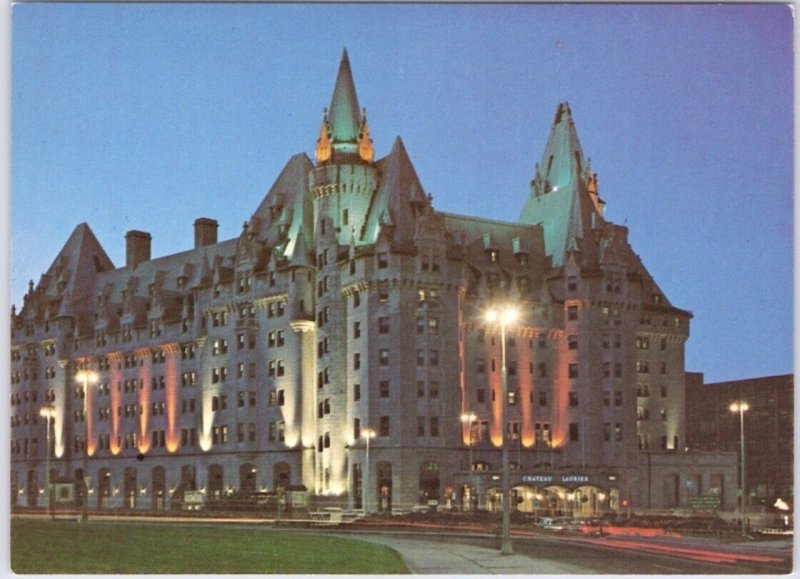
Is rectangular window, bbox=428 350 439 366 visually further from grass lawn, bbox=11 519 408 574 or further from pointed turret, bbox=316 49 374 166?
grass lawn, bbox=11 519 408 574

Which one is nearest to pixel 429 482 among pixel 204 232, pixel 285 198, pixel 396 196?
pixel 396 196

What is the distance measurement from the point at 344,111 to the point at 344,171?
18.5 ft

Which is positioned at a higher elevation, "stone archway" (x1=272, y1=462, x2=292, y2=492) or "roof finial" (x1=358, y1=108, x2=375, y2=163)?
"roof finial" (x1=358, y1=108, x2=375, y2=163)

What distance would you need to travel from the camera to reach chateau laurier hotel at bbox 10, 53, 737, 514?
118 meters

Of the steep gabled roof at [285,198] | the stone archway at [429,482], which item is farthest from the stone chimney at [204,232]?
the stone archway at [429,482]

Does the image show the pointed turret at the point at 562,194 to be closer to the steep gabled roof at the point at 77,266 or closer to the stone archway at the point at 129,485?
the stone archway at the point at 129,485

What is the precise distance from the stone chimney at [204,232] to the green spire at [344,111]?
33763mm

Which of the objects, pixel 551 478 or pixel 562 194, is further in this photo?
pixel 562 194

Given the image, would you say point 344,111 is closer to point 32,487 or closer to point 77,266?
point 77,266

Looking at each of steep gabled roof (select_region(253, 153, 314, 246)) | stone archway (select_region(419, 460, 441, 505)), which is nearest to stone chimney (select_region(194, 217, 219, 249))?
steep gabled roof (select_region(253, 153, 314, 246))

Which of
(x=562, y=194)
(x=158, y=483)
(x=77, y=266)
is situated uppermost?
(x=562, y=194)

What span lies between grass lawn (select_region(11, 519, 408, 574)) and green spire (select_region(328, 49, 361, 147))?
66.3m

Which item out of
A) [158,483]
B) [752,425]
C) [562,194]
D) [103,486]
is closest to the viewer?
[562,194]

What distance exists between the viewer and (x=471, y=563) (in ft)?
159
